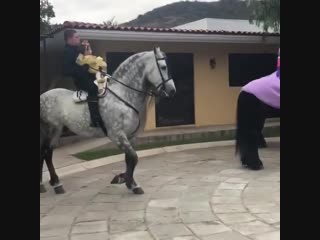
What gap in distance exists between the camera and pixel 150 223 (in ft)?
16.2

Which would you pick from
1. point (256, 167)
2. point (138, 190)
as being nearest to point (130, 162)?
point (138, 190)

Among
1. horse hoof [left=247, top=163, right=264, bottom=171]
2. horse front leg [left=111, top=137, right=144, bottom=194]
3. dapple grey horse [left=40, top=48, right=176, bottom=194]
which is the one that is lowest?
horse hoof [left=247, top=163, right=264, bottom=171]

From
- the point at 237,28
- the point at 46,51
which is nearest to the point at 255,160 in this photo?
the point at 46,51

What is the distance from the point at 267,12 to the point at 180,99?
11.4ft

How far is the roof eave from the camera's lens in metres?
10.6

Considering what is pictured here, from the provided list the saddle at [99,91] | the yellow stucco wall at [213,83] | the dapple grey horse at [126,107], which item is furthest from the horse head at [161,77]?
the yellow stucco wall at [213,83]

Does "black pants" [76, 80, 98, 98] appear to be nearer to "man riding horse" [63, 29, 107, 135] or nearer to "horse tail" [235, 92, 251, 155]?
"man riding horse" [63, 29, 107, 135]

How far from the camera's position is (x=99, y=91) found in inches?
253

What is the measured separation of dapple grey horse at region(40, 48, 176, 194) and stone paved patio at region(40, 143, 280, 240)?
46 centimetres

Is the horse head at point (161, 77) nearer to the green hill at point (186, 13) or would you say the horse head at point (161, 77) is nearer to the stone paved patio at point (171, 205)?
the stone paved patio at point (171, 205)

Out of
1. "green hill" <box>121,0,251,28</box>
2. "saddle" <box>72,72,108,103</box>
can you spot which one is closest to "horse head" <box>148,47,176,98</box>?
"saddle" <box>72,72,108,103</box>
